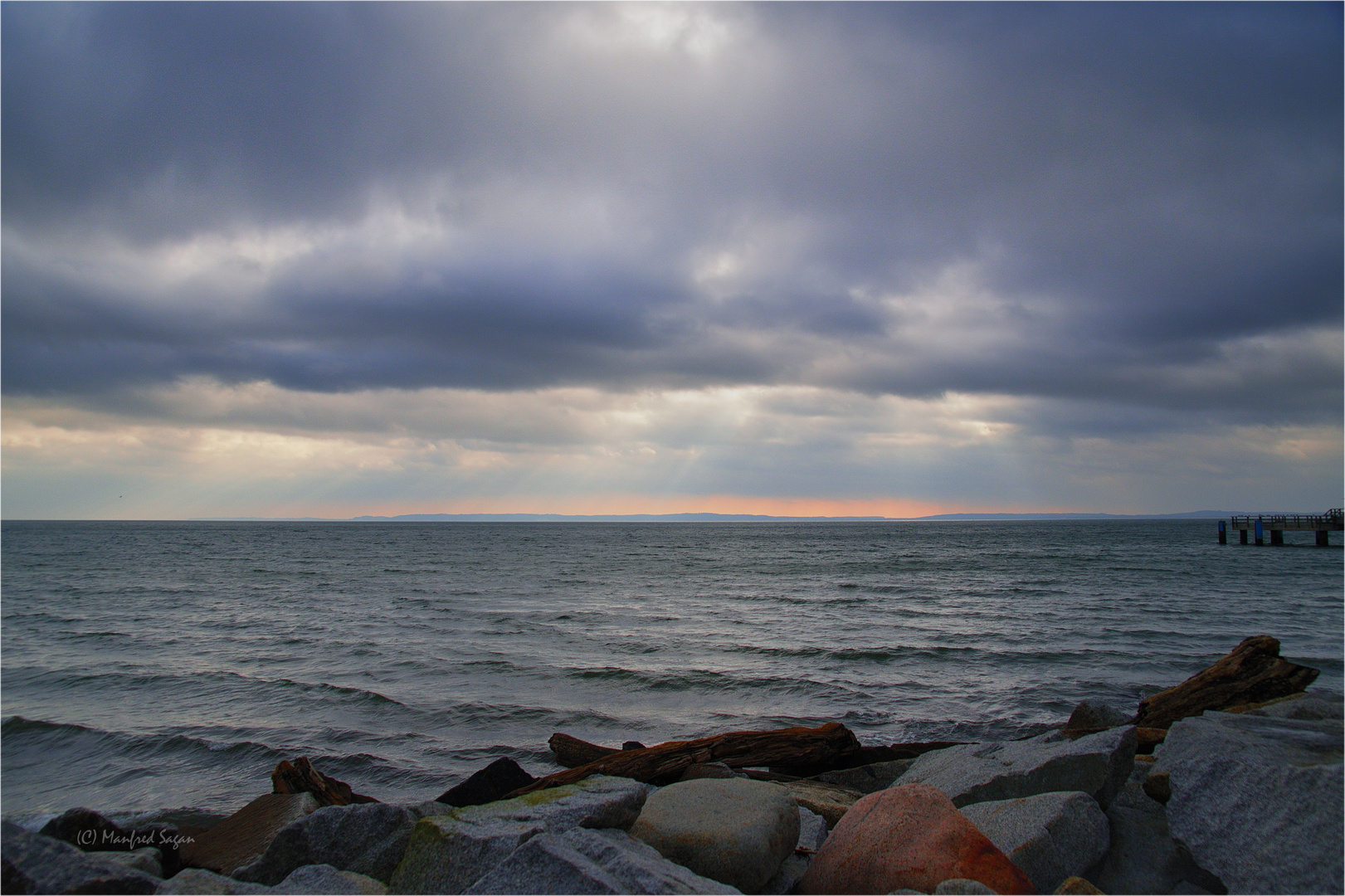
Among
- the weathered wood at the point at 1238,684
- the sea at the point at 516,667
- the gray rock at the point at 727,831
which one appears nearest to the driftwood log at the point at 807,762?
the sea at the point at 516,667

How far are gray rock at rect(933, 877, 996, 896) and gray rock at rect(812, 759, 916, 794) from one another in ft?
17.9

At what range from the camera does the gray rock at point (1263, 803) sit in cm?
496

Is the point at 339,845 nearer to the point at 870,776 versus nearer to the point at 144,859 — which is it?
the point at 144,859

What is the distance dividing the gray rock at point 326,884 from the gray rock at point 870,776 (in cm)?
631

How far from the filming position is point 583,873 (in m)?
4.13

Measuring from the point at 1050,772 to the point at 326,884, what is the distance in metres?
6.27

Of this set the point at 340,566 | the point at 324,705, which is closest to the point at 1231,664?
the point at 324,705

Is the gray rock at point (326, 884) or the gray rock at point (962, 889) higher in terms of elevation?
the gray rock at point (962, 889)

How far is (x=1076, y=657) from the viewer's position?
61.0ft

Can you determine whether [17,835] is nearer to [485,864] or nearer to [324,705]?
[485,864]

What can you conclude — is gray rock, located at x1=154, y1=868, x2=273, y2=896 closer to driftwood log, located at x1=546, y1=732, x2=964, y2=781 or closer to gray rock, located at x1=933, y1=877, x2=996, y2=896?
gray rock, located at x1=933, y1=877, x2=996, y2=896

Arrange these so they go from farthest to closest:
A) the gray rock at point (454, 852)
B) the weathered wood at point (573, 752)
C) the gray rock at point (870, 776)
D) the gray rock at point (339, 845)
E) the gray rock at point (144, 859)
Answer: the weathered wood at point (573, 752), the gray rock at point (870, 776), the gray rock at point (339, 845), the gray rock at point (144, 859), the gray rock at point (454, 852)

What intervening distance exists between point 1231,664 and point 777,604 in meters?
22.4

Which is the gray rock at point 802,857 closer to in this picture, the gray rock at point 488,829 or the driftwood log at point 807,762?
the gray rock at point 488,829
